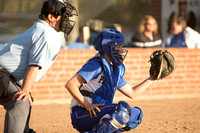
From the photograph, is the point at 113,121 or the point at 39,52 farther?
the point at 39,52

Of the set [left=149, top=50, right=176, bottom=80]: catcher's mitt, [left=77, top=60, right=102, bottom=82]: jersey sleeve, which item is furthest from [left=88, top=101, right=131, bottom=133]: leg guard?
[left=149, top=50, right=176, bottom=80]: catcher's mitt

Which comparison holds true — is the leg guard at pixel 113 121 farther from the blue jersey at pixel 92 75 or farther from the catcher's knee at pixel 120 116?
the blue jersey at pixel 92 75

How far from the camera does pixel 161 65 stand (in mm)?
4145

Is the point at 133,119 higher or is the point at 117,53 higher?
the point at 117,53

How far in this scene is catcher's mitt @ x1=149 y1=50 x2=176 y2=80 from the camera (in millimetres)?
4156

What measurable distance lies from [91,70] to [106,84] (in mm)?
276

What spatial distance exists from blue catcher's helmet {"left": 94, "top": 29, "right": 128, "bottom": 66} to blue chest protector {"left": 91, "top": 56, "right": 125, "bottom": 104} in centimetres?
10

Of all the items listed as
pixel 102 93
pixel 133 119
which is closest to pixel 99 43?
pixel 102 93

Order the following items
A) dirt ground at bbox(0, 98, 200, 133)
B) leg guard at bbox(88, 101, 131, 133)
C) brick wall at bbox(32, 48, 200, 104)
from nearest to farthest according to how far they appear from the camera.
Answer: leg guard at bbox(88, 101, 131, 133) < dirt ground at bbox(0, 98, 200, 133) < brick wall at bbox(32, 48, 200, 104)

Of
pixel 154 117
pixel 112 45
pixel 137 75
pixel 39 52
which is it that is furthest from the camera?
pixel 137 75

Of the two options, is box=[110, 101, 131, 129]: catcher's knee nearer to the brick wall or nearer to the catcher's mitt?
the catcher's mitt

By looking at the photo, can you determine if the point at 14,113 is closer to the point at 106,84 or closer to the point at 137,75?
the point at 106,84

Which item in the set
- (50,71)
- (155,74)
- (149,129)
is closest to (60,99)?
(50,71)

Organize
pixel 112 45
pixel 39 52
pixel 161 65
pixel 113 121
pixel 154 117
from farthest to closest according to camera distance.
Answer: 1. pixel 154 117
2. pixel 161 65
3. pixel 112 45
4. pixel 39 52
5. pixel 113 121
